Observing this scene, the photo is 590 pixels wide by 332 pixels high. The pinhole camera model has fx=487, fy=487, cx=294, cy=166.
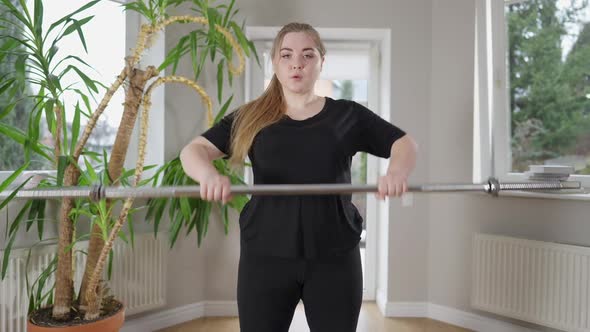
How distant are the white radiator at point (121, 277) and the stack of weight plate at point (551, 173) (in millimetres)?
2103

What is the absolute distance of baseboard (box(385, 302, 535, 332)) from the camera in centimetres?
277

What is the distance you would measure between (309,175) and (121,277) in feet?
5.88

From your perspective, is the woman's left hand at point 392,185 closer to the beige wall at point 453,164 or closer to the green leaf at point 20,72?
the green leaf at point 20,72

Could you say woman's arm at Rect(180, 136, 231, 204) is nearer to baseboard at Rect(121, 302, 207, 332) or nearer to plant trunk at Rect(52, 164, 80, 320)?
plant trunk at Rect(52, 164, 80, 320)

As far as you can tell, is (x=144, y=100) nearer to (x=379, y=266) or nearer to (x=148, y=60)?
(x=148, y=60)

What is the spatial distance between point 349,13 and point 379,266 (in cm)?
168

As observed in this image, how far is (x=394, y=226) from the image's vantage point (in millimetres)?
3068

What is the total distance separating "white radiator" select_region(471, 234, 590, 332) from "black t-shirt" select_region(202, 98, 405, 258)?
65.2 inches

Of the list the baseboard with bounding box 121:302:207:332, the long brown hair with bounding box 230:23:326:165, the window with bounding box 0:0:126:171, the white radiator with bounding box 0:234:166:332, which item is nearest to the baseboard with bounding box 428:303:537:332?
the baseboard with bounding box 121:302:207:332

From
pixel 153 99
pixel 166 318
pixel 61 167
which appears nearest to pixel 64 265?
pixel 61 167

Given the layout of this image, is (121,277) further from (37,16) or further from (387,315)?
(387,315)

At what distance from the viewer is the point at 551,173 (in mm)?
2512

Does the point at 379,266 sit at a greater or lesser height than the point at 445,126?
lesser

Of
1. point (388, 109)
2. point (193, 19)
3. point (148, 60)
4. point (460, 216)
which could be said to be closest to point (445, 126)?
point (388, 109)
